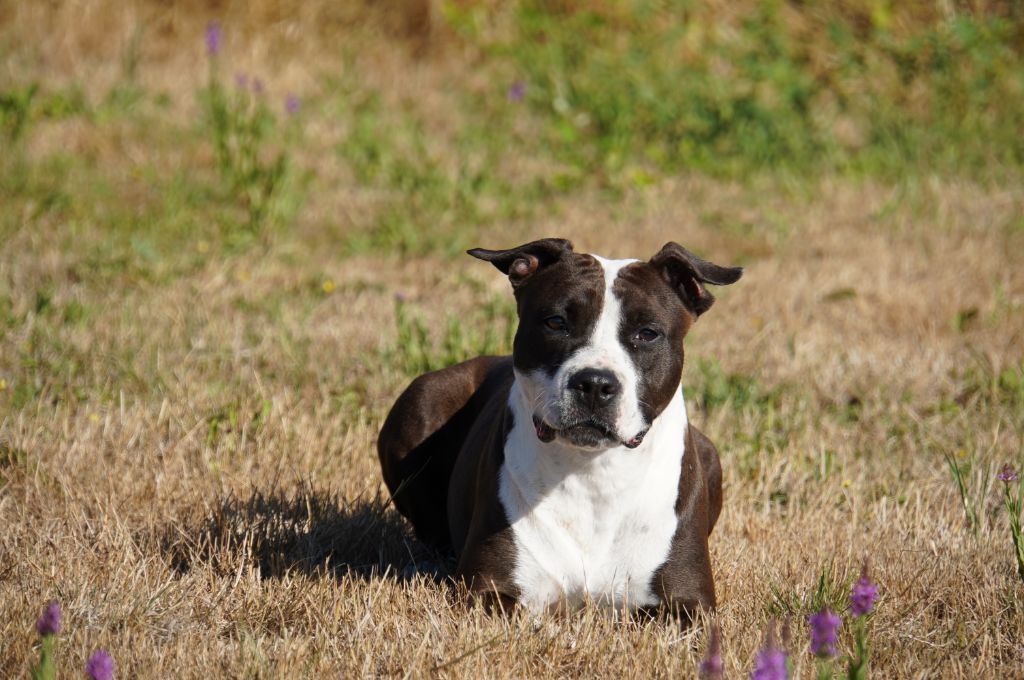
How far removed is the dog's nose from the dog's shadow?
0.98 m

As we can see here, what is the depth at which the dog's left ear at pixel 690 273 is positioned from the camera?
13.5 feet

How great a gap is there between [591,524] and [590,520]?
0.04 ft

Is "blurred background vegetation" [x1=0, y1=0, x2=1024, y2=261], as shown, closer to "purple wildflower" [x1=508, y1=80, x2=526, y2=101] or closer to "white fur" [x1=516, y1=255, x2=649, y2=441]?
"purple wildflower" [x1=508, y1=80, x2=526, y2=101]

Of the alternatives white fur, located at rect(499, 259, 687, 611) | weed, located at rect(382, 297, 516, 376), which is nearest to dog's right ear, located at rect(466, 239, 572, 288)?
white fur, located at rect(499, 259, 687, 611)

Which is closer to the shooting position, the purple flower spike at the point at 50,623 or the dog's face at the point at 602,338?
the purple flower spike at the point at 50,623

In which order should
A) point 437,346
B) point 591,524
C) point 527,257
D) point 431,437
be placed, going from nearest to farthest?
point 591,524, point 527,257, point 431,437, point 437,346

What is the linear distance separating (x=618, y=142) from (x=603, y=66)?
1424mm

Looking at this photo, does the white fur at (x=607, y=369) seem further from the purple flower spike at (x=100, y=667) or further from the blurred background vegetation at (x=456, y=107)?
the blurred background vegetation at (x=456, y=107)

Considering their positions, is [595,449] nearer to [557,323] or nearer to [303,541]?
[557,323]

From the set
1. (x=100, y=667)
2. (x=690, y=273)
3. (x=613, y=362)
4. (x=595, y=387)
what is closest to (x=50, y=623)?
(x=100, y=667)

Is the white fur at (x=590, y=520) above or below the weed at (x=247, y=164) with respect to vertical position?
below

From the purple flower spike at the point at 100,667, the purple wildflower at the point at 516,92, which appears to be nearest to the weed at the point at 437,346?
the purple flower spike at the point at 100,667

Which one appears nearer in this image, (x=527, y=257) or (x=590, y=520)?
(x=590, y=520)

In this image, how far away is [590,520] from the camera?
164 inches
